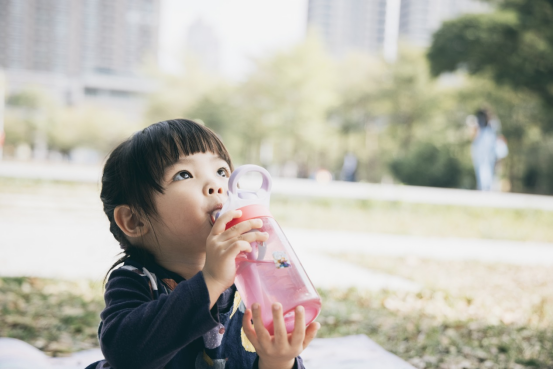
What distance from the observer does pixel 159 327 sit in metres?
1.02

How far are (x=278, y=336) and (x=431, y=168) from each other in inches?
812

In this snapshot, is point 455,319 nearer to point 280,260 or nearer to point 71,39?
point 280,260

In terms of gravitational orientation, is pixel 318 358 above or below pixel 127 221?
below

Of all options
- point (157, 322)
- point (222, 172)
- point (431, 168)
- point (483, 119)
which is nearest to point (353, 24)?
point (431, 168)

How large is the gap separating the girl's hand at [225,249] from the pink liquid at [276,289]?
60mm

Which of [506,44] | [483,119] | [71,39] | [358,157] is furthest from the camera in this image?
[71,39]

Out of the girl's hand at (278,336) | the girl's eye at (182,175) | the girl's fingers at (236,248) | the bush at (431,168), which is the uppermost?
the bush at (431,168)

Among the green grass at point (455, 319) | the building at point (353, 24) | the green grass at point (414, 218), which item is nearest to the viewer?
the green grass at point (455, 319)

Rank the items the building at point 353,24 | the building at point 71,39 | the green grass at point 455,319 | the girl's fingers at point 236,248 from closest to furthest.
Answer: the girl's fingers at point 236,248 < the green grass at point 455,319 < the building at point 71,39 < the building at point 353,24

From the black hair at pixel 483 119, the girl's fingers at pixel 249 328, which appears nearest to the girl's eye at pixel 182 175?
the girl's fingers at pixel 249 328

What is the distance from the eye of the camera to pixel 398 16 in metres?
34.7

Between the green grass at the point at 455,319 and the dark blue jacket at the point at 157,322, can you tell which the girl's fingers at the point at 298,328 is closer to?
the dark blue jacket at the point at 157,322

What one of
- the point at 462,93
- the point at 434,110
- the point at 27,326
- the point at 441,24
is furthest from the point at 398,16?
the point at 27,326

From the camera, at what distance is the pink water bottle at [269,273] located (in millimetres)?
1064
